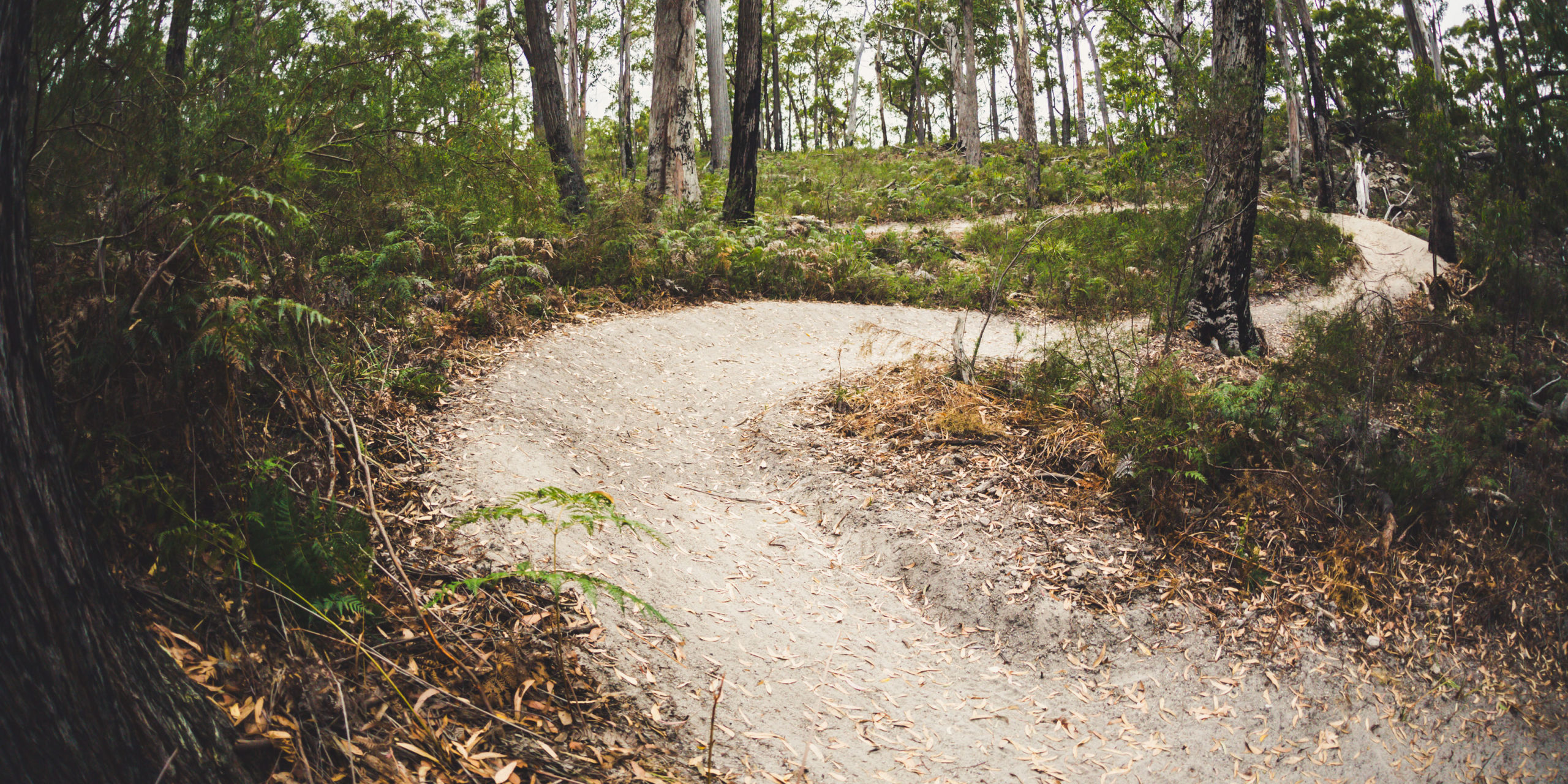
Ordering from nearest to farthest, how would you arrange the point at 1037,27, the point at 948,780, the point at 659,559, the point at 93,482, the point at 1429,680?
the point at 93,482
the point at 948,780
the point at 1429,680
the point at 659,559
the point at 1037,27

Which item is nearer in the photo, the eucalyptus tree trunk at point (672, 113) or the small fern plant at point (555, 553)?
the small fern plant at point (555, 553)

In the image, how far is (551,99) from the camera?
30.3 feet

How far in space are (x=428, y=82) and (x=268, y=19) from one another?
4.03ft

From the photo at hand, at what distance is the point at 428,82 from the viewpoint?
4656mm

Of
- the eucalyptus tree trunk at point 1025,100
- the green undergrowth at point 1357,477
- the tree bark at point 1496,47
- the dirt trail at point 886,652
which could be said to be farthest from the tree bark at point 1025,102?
the dirt trail at point 886,652

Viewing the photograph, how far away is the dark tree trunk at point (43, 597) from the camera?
4.77ft

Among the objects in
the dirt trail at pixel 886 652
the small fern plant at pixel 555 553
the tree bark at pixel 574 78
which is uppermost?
the tree bark at pixel 574 78

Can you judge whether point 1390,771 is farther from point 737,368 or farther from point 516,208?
point 516,208

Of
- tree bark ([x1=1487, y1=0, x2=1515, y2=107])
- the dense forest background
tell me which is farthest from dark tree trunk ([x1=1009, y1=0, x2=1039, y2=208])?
tree bark ([x1=1487, y1=0, x2=1515, y2=107])

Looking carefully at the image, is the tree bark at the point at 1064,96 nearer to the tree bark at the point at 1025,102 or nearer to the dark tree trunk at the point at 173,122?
the tree bark at the point at 1025,102

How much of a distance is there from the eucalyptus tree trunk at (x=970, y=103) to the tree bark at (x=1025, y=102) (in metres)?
1.37

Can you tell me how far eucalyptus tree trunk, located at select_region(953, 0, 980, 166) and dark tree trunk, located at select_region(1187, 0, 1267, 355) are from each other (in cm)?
1428

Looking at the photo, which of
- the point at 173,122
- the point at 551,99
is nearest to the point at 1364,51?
the point at 551,99

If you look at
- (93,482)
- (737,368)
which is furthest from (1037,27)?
(93,482)
